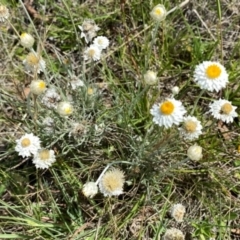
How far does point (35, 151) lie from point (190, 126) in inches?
17.7

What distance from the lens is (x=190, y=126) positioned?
4.19 feet

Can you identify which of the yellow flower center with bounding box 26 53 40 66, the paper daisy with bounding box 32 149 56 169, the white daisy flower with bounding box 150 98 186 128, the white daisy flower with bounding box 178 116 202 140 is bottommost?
the paper daisy with bounding box 32 149 56 169

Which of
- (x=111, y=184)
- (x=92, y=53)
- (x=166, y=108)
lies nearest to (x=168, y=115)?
(x=166, y=108)

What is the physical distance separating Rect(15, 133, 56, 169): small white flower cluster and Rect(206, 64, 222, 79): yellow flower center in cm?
51

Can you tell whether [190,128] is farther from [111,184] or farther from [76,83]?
[76,83]

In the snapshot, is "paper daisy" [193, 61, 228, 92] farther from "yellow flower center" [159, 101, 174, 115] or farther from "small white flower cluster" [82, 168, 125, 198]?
"small white flower cluster" [82, 168, 125, 198]

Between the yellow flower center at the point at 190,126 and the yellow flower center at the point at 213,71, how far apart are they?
5.1 inches

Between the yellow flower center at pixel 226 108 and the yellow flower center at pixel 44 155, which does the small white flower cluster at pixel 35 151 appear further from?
the yellow flower center at pixel 226 108

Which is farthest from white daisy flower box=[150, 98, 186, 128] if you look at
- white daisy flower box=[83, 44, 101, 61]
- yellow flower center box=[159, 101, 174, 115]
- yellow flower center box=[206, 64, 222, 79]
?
white daisy flower box=[83, 44, 101, 61]

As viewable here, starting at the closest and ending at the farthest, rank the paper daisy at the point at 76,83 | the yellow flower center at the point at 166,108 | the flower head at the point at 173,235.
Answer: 1. the yellow flower center at the point at 166,108
2. the flower head at the point at 173,235
3. the paper daisy at the point at 76,83

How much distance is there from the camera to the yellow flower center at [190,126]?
1277 millimetres

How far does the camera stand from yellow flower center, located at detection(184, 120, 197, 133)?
1277mm

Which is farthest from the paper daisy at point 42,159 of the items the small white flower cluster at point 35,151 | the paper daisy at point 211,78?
the paper daisy at point 211,78

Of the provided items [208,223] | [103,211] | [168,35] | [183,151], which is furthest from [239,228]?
[168,35]
